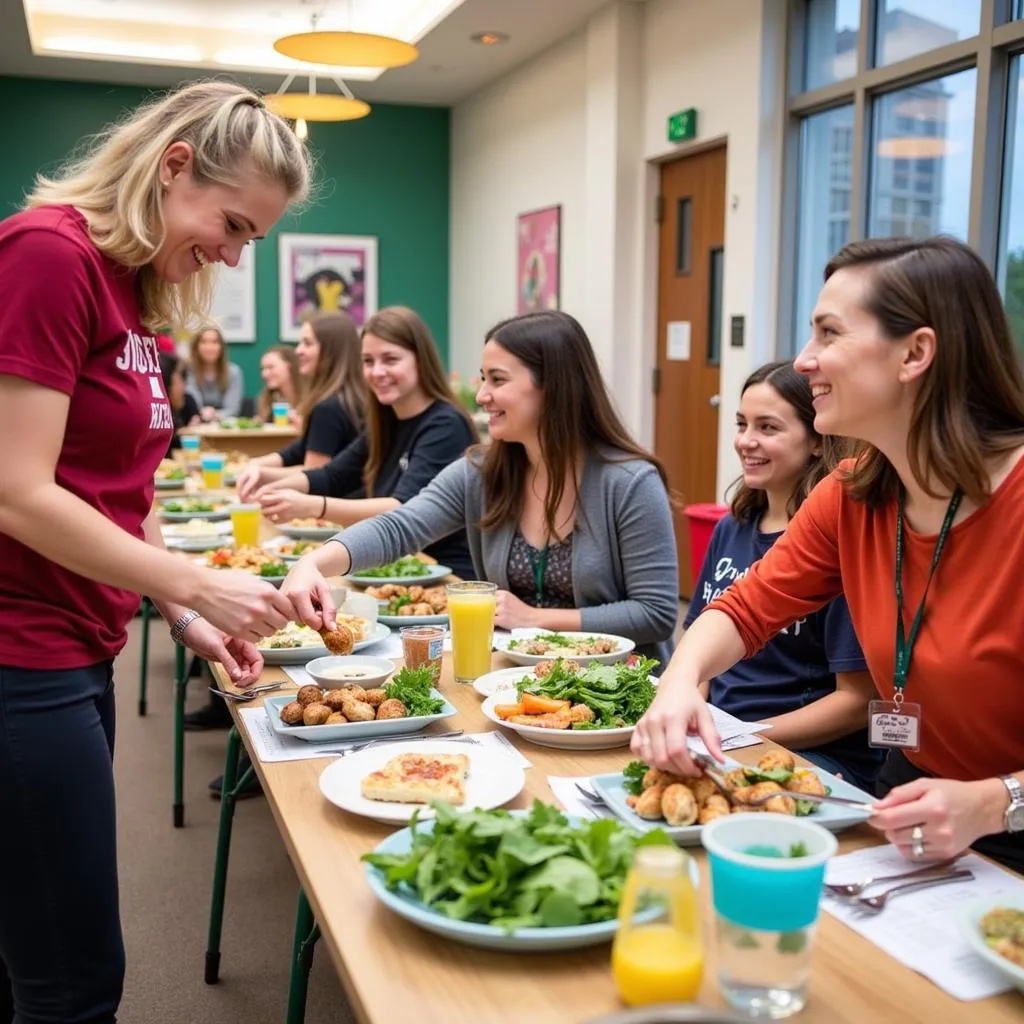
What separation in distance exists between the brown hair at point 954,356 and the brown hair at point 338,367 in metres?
3.02

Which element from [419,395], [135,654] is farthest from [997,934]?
[135,654]

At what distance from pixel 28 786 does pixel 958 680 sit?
115 cm

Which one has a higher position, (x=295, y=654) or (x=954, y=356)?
(x=954, y=356)

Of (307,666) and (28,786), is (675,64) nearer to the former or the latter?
(307,666)

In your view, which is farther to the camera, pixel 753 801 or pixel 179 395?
pixel 179 395

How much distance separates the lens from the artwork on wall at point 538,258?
734 centimetres

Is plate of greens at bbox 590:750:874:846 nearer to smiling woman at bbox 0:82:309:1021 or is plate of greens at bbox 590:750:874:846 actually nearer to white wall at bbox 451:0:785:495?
smiling woman at bbox 0:82:309:1021

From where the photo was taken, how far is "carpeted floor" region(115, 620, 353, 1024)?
2.23 m

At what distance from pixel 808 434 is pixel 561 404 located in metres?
0.54

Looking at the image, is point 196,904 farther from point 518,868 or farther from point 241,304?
point 241,304

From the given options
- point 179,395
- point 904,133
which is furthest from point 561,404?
point 179,395

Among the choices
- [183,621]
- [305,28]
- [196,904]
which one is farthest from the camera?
[305,28]

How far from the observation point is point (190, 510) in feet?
12.2

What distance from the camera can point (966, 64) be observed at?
4.11 meters
